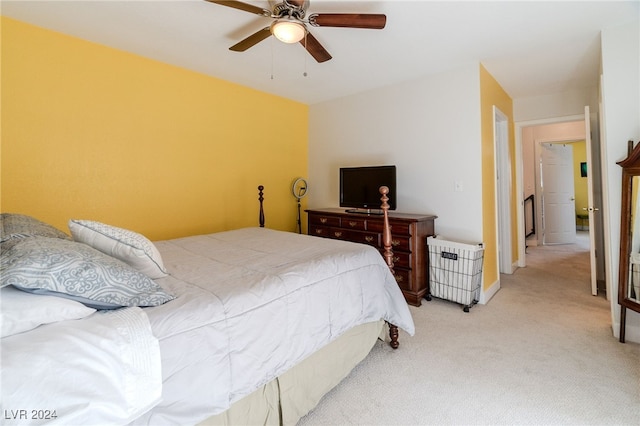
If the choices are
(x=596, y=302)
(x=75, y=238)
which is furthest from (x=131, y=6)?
(x=596, y=302)

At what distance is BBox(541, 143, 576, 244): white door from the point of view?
5719mm

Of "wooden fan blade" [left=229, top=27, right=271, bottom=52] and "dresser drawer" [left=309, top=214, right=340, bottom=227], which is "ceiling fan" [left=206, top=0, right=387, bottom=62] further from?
"dresser drawer" [left=309, top=214, right=340, bottom=227]

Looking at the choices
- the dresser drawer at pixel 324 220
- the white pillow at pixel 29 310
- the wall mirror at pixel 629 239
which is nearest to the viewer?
the white pillow at pixel 29 310

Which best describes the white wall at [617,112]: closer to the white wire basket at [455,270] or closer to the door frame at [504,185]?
the white wire basket at [455,270]

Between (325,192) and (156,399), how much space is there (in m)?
3.64

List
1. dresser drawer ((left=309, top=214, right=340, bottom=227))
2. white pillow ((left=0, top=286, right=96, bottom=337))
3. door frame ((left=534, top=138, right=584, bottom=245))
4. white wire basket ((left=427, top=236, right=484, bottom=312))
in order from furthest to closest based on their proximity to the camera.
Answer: door frame ((left=534, top=138, right=584, bottom=245)) → dresser drawer ((left=309, top=214, right=340, bottom=227)) → white wire basket ((left=427, top=236, right=484, bottom=312)) → white pillow ((left=0, top=286, right=96, bottom=337))

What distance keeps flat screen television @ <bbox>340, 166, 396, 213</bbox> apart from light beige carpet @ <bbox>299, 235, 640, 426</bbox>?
1273 millimetres

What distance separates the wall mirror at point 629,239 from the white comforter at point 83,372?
3.04 meters

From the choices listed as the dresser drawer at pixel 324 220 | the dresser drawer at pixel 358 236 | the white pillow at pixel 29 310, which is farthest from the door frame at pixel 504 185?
the white pillow at pixel 29 310

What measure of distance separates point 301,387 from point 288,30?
6.84 feet

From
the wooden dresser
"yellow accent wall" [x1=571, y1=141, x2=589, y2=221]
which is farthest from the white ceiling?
"yellow accent wall" [x1=571, y1=141, x2=589, y2=221]

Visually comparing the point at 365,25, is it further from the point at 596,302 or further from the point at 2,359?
the point at 596,302

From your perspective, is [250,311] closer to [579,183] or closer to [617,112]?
[617,112]

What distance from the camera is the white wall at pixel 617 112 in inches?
85.5
